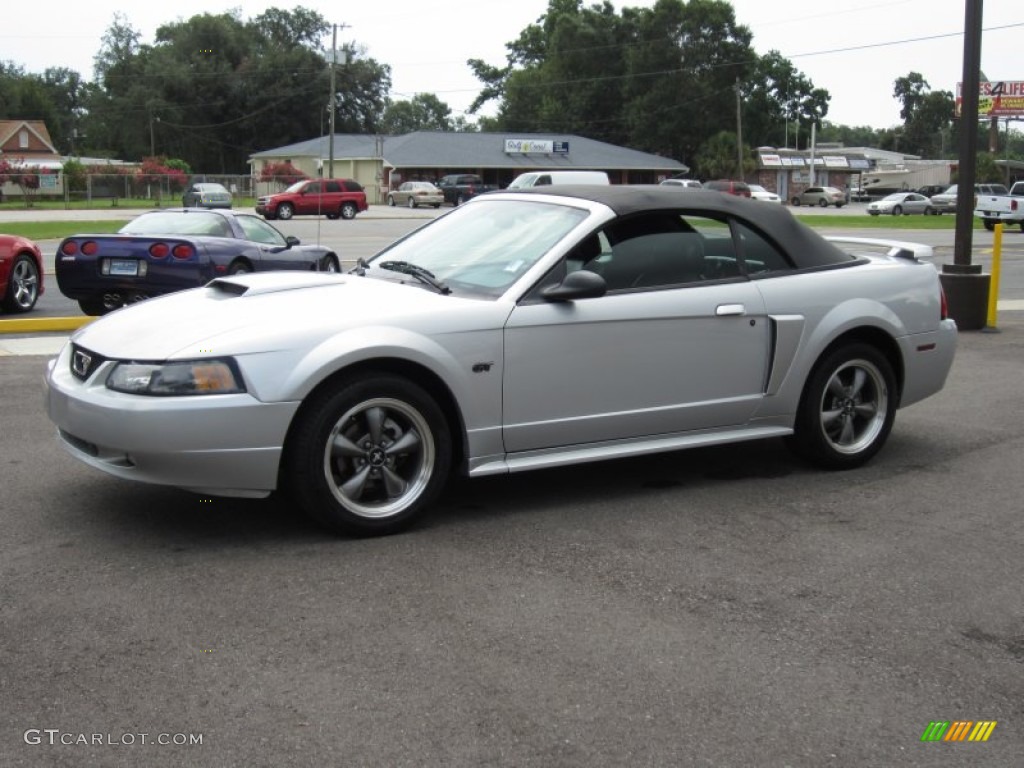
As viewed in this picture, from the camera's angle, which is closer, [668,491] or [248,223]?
[668,491]

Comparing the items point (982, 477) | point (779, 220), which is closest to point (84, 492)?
point (779, 220)

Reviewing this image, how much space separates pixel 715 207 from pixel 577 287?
122cm

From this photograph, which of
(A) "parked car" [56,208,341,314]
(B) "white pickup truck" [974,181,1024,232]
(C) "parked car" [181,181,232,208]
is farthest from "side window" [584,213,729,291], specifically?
(C) "parked car" [181,181,232,208]

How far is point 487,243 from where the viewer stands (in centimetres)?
588

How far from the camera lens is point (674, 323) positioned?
18.8 ft

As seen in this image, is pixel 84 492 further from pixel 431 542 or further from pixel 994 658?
pixel 994 658

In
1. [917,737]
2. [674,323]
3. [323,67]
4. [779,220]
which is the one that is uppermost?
[323,67]

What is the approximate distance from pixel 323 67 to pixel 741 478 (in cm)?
10247

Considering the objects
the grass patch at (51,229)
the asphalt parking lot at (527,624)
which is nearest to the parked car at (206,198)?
the grass patch at (51,229)

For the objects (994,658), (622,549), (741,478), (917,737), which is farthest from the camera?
(741,478)

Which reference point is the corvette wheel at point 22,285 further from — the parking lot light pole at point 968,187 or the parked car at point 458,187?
the parked car at point 458,187

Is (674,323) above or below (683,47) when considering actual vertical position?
below

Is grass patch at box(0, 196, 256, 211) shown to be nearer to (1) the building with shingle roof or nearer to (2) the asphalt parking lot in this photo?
(1) the building with shingle roof

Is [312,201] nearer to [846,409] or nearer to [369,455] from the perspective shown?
[846,409]
